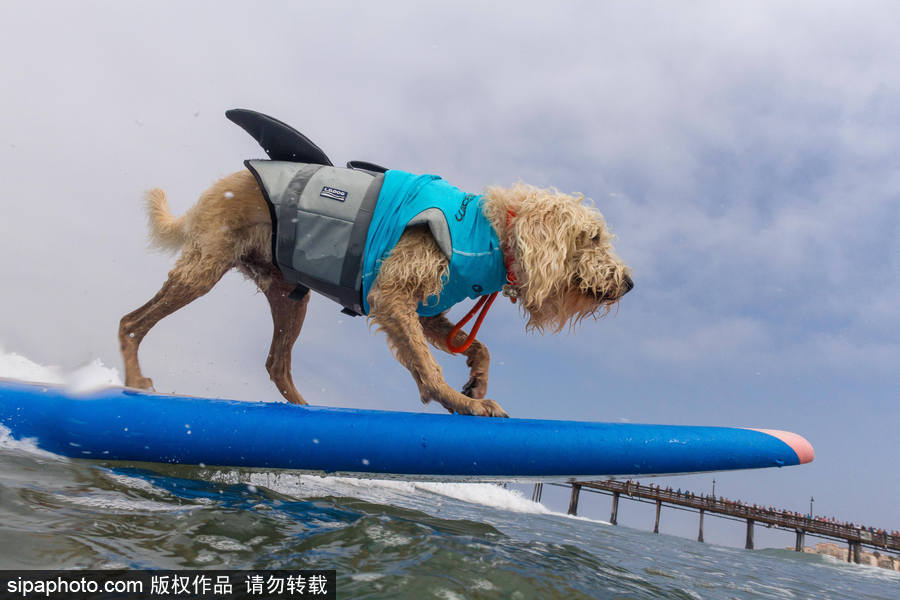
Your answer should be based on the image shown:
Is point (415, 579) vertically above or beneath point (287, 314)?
beneath

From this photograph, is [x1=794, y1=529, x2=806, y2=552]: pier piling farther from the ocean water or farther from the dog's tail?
the dog's tail

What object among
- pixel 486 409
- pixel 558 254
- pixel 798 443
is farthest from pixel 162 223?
pixel 798 443

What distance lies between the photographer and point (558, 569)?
2316mm

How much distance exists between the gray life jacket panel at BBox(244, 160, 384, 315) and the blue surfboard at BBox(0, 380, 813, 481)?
0.87 meters

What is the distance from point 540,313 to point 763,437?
1552 millimetres

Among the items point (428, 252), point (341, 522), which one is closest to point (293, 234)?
point (428, 252)

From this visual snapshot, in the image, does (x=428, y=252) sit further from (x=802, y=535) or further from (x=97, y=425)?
(x=802, y=535)

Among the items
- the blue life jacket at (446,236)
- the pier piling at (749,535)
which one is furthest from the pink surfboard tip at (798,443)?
the pier piling at (749,535)

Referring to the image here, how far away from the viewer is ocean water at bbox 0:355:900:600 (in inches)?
66.6

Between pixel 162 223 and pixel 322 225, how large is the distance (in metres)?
1.81

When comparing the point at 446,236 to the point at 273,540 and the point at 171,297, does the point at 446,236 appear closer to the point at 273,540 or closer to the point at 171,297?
the point at 273,540

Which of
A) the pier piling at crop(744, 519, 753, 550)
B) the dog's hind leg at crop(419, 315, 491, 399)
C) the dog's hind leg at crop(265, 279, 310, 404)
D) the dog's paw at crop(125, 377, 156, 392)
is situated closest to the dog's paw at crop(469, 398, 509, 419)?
the dog's hind leg at crop(419, 315, 491, 399)

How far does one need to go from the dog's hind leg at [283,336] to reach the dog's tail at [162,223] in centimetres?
84

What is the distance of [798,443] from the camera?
3266 mm
